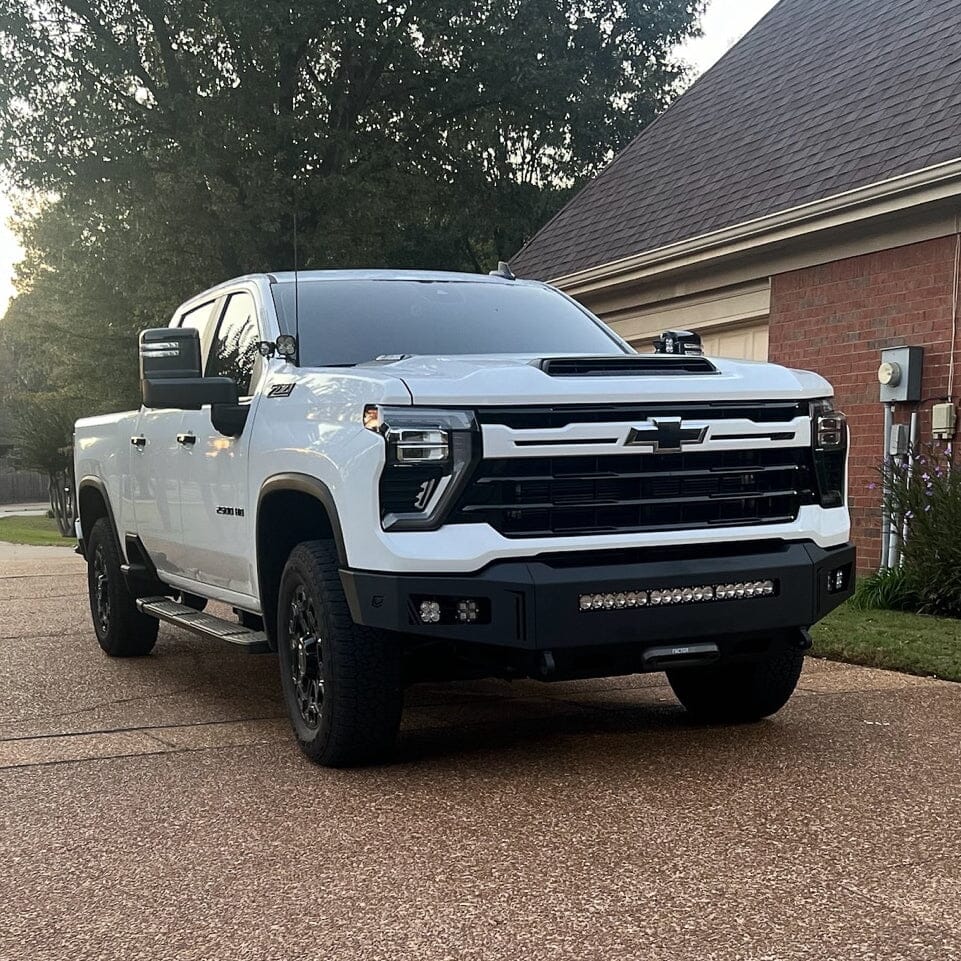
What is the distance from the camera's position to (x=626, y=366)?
4891mm

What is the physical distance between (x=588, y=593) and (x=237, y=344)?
8.79ft

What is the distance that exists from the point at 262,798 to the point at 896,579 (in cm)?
632

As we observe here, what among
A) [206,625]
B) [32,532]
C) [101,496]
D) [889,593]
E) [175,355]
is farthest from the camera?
[32,532]

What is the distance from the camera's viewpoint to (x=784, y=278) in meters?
11.8

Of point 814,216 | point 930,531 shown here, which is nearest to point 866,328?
point 814,216

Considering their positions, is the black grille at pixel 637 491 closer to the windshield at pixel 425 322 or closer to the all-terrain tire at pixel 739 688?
the all-terrain tire at pixel 739 688

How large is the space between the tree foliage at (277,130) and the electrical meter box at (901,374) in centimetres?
1521

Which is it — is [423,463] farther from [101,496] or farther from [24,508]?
[24,508]

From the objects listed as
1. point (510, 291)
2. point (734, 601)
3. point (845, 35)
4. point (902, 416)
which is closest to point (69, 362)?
point (845, 35)

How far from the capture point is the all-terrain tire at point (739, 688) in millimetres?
5445

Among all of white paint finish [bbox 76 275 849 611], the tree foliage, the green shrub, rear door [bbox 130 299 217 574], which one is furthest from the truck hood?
the tree foliage

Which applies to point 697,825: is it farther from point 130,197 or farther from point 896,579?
point 130,197

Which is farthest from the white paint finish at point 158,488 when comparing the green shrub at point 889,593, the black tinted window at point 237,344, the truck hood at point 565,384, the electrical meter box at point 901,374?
the electrical meter box at point 901,374

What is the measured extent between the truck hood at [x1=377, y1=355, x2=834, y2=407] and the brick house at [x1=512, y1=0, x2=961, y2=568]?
5308mm
